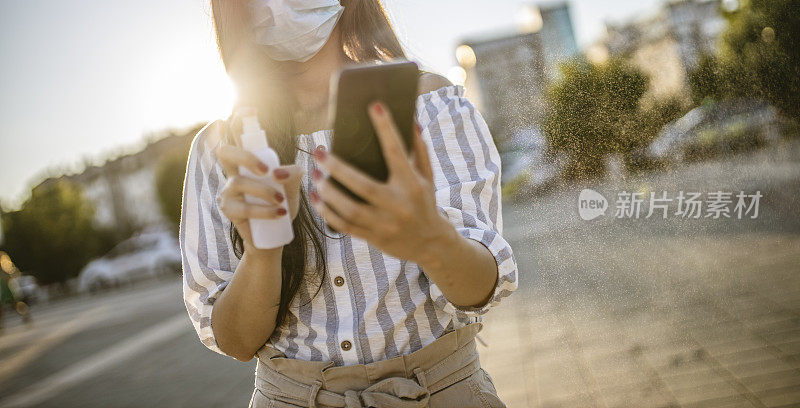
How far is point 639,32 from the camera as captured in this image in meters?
2.65

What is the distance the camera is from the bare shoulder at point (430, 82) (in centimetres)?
147

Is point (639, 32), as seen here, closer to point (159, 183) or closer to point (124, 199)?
point (159, 183)

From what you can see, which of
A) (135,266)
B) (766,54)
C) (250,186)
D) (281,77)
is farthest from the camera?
(135,266)

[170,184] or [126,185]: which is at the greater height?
[170,184]

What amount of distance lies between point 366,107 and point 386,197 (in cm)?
14

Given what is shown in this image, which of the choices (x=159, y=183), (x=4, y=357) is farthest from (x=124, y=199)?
(x=4, y=357)

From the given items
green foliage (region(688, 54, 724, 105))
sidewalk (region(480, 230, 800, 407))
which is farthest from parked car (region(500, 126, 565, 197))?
green foliage (region(688, 54, 724, 105))

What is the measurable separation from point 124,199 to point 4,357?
1579 inches

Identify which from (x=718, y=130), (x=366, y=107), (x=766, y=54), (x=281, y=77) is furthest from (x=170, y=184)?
(x=366, y=107)

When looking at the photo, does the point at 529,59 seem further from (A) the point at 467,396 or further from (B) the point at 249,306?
(B) the point at 249,306

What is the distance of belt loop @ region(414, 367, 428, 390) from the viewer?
4.43ft

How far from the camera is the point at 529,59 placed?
2.51 m

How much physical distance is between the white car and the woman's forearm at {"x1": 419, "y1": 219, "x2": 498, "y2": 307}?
20.7 m

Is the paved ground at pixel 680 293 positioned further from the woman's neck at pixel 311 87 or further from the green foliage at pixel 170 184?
the green foliage at pixel 170 184
